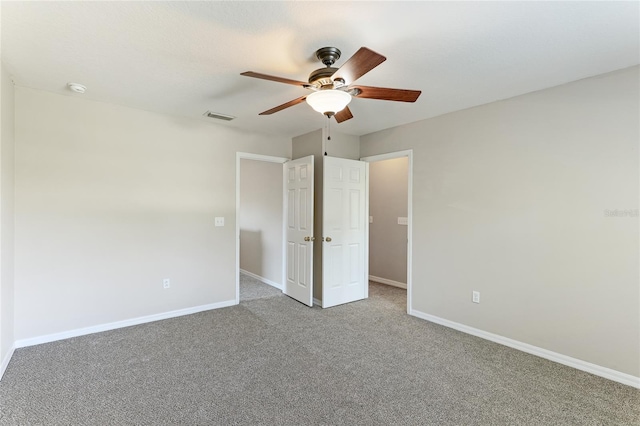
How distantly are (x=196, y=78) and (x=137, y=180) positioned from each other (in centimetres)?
152

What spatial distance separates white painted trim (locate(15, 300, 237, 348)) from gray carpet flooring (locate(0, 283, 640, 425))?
115 millimetres

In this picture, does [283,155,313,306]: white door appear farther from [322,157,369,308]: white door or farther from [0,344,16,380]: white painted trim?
[0,344,16,380]: white painted trim

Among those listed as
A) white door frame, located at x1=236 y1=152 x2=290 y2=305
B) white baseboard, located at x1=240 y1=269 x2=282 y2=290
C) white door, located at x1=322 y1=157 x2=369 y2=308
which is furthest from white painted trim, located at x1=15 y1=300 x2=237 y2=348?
white door, located at x1=322 y1=157 x2=369 y2=308

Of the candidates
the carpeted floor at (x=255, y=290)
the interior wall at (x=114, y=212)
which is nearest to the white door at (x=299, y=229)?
the carpeted floor at (x=255, y=290)

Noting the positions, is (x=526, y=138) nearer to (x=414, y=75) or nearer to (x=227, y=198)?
(x=414, y=75)

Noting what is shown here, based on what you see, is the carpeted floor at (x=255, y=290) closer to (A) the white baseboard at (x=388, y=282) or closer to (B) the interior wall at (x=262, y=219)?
(B) the interior wall at (x=262, y=219)

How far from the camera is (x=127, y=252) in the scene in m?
3.42

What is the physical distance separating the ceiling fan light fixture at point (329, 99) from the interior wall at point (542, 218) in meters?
1.96

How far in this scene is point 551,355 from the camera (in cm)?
274

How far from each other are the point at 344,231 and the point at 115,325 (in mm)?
2901

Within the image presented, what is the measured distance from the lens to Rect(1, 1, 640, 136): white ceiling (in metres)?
1.73

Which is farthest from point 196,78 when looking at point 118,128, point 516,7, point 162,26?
point 516,7

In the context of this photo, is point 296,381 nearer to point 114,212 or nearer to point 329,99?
point 329,99

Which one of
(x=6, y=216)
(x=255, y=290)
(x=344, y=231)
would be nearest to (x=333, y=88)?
(x=344, y=231)
